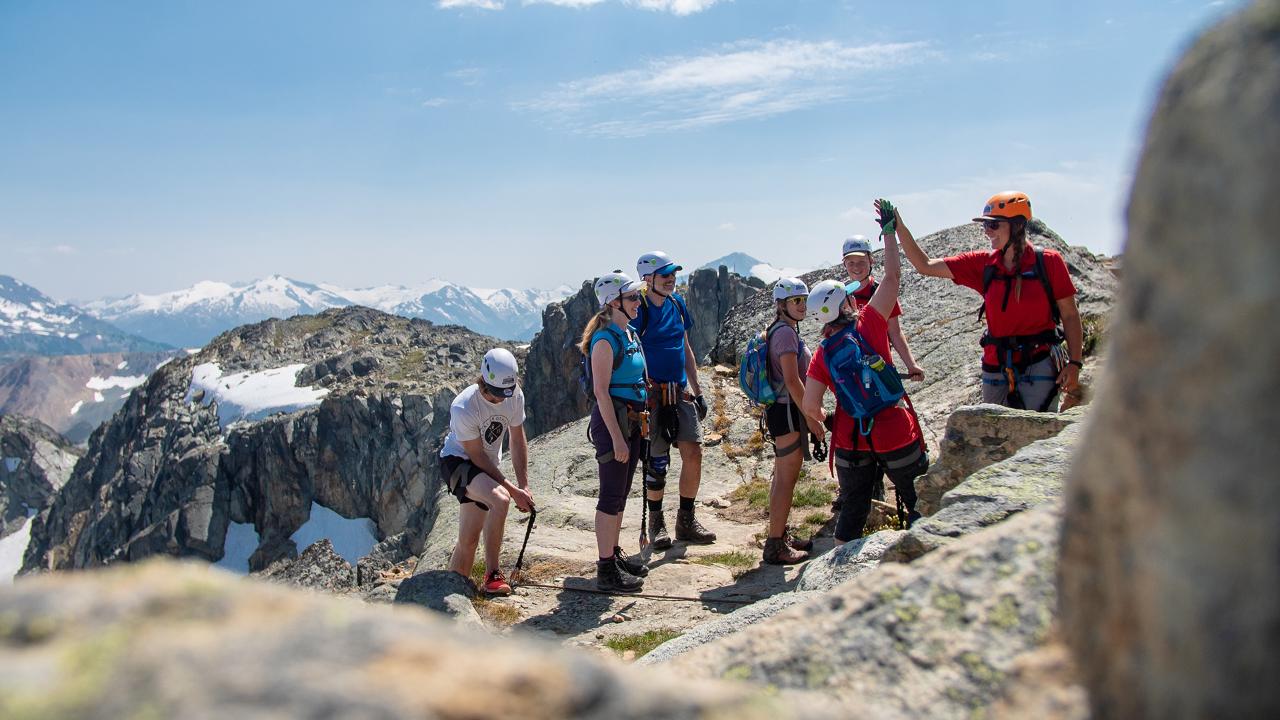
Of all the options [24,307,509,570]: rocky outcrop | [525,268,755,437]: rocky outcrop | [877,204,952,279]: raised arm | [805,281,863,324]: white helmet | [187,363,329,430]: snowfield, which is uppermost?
[877,204,952,279]: raised arm

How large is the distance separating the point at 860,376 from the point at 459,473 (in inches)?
207

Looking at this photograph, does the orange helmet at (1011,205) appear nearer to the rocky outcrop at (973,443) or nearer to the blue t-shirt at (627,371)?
the rocky outcrop at (973,443)

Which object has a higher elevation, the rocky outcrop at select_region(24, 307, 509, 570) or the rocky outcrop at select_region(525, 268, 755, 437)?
the rocky outcrop at select_region(525, 268, 755, 437)

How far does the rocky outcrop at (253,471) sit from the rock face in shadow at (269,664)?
77494mm

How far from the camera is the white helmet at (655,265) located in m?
12.1

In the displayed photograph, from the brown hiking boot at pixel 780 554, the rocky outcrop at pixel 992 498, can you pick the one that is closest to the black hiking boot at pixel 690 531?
the brown hiking boot at pixel 780 554

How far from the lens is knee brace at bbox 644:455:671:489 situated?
1234cm

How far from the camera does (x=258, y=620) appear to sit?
7.08ft

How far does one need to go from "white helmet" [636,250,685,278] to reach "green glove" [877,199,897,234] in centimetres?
334

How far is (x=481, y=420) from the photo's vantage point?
10688 mm

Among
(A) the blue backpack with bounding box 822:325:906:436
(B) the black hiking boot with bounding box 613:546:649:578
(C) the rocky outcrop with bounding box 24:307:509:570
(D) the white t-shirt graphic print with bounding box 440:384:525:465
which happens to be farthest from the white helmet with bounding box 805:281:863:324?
(C) the rocky outcrop with bounding box 24:307:509:570

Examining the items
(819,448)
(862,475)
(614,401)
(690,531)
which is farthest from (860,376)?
(690,531)

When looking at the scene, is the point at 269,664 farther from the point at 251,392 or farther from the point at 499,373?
the point at 251,392

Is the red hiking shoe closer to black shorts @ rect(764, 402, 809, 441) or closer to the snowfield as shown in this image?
black shorts @ rect(764, 402, 809, 441)
